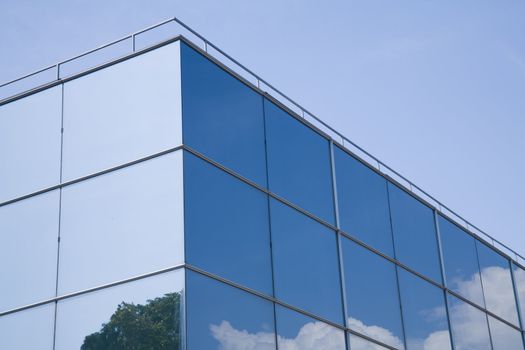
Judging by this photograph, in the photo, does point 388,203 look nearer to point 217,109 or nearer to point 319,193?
point 319,193

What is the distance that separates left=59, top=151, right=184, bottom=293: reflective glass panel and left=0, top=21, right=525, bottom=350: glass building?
0.03 metres

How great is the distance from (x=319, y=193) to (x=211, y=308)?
599cm

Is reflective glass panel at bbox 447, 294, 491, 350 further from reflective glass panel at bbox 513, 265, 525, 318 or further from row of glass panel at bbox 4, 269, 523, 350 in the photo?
row of glass panel at bbox 4, 269, 523, 350

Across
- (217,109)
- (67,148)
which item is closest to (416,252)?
(217,109)

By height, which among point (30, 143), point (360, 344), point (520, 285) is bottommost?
point (360, 344)

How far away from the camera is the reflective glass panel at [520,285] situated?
108 ft

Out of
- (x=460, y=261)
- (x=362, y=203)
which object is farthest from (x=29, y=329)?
(x=460, y=261)

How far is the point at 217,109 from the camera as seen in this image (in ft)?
68.0

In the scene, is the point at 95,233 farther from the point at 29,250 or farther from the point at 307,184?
the point at 307,184

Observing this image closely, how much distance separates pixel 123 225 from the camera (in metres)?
19.3

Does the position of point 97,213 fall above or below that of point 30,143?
below

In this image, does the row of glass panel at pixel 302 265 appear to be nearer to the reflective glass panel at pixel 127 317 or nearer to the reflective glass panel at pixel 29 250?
the reflective glass panel at pixel 127 317

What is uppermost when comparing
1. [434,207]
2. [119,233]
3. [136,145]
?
[434,207]

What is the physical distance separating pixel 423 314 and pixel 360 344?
3634 mm
